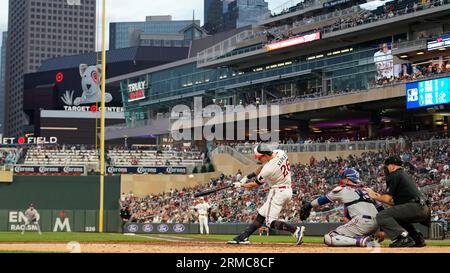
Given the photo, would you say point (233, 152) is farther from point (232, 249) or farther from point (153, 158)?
point (232, 249)

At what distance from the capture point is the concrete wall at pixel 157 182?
168 ft

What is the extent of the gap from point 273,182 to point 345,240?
75.8 inches

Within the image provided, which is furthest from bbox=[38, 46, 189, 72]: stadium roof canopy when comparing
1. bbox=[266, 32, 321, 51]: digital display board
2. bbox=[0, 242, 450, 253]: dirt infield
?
bbox=[0, 242, 450, 253]: dirt infield

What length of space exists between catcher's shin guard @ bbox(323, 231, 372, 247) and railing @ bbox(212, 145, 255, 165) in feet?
124

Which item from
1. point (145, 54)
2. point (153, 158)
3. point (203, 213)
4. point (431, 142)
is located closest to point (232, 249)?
point (203, 213)

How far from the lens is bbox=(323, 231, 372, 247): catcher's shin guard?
1325cm

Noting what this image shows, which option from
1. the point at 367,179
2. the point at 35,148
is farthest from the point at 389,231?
the point at 35,148

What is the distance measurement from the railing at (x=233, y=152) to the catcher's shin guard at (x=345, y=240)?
124ft

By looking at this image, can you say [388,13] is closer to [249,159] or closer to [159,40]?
[249,159]

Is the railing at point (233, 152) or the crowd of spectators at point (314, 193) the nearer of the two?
the crowd of spectators at point (314, 193)

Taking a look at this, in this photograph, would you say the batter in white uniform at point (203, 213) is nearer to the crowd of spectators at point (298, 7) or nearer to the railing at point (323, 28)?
the railing at point (323, 28)

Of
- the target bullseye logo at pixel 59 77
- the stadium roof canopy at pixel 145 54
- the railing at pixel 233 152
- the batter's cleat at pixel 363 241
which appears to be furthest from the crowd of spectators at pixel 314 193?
the target bullseye logo at pixel 59 77

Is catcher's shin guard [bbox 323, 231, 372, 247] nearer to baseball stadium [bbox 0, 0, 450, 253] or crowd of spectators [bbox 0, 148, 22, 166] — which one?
baseball stadium [bbox 0, 0, 450, 253]

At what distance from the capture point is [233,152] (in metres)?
53.5
